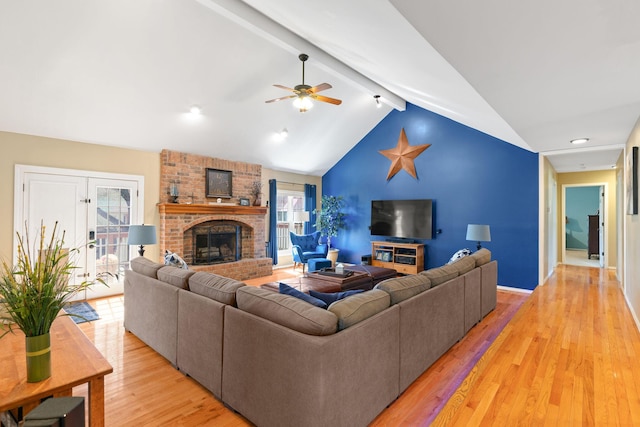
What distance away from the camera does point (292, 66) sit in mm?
4957

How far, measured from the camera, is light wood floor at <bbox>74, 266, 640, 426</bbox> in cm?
213

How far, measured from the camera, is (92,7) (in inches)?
128

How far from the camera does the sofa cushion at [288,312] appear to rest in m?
1.78

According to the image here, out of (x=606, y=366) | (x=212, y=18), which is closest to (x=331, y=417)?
(x=606, y=366)

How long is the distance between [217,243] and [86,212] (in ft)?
7.53

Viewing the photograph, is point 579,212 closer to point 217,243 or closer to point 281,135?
point 281,135

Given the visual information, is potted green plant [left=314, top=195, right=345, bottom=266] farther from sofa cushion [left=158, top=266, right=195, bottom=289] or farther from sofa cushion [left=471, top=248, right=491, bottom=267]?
sofa cushion [left=158, top=266, right=195, bottom=289]

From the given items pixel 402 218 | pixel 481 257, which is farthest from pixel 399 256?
pixel 481 257

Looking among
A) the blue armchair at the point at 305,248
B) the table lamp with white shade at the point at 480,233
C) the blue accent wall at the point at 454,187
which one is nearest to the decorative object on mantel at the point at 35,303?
the table lamp with white shade at the point at 480,233

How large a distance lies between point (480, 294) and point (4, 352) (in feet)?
14.0

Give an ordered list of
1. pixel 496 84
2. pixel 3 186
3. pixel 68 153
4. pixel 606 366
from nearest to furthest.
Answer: pixel 496 84 → pixel 606 366 → pixel 3 186 → pixel 68 153

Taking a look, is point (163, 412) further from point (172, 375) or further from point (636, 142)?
point (636, 142)

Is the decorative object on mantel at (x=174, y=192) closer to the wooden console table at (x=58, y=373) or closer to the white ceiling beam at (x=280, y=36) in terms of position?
the white ceiling beam at (x=280, y=36)

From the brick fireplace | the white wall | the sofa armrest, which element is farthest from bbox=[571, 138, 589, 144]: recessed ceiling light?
the brick fireplace
